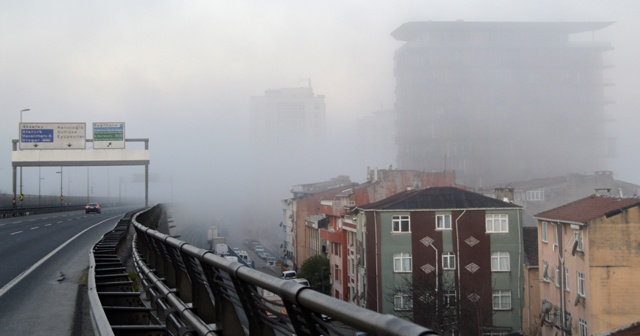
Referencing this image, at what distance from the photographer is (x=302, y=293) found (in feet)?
9.79

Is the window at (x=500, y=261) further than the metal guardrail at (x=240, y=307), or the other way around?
the window at (x=500, y=261)

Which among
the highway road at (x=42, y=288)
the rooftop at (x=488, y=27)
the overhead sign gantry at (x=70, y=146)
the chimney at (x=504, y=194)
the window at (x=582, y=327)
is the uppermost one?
the rooftop at (x=488, y=27)

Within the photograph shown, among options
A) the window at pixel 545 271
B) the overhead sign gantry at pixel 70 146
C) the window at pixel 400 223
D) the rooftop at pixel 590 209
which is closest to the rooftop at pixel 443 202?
the window at pixel 400 223

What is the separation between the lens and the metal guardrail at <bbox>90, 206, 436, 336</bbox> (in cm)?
247

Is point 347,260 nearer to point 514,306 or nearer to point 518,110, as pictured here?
point 514,306

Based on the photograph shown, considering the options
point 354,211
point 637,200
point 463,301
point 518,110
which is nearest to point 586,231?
point 637,200

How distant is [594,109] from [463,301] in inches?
4839

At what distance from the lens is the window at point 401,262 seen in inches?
1683

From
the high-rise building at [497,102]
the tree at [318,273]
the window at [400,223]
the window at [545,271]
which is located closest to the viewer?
the window at [545,271]

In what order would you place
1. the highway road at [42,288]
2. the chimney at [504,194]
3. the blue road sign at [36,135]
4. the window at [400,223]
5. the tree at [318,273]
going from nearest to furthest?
the highway road at [42,288], the window at [400,223], the blue road sign at [36,135], the chimney at [504,194], the tree at [318,273]

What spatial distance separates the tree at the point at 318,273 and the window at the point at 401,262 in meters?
13.2

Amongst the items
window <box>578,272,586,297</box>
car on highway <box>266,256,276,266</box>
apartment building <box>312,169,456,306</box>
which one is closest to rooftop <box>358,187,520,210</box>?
apartment building <box>312,169,456,306</box>

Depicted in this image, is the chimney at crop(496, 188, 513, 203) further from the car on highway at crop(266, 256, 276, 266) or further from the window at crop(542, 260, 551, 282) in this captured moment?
the car on highway at crop(266, 256, 276, 266)

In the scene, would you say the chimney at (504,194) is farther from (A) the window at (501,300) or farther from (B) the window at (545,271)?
(B) the window at (545,271)
